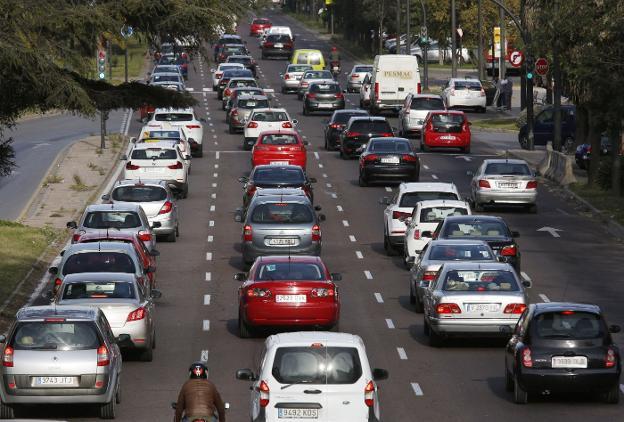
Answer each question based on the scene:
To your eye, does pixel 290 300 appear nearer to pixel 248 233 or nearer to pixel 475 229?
pixel 475 229

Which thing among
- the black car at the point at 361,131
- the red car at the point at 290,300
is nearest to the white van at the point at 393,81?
the black car at the point at 361,131

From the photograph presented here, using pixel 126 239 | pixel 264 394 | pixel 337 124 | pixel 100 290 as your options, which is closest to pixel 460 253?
pixel 126 239

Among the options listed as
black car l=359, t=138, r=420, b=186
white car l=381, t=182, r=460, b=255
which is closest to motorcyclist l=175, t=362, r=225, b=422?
white car l=381, t=182, r=460, b=255

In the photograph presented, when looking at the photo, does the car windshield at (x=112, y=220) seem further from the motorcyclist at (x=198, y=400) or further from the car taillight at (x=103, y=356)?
the motorcyclist at (x=198, y=400)

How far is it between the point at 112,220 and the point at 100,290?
10.6 m

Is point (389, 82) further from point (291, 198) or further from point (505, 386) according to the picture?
point (505, 386)

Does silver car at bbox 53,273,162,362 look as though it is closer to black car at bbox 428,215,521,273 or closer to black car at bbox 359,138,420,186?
black car at bbox 428,215,521,273

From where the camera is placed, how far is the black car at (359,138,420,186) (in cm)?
4947

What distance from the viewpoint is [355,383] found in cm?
1762

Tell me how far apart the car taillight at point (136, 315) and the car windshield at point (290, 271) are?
2904mm

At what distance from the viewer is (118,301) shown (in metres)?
24.9

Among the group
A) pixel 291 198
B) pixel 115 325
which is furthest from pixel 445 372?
pixel 291 198

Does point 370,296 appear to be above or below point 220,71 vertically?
above

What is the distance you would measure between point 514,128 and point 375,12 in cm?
4921
